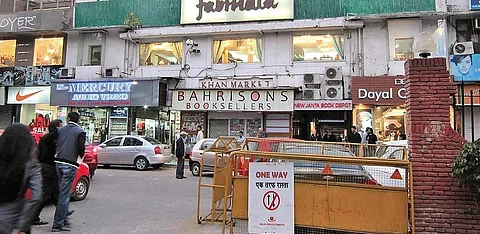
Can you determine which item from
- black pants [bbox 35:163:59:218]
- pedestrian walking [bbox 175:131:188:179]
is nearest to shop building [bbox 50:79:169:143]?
pedestrian walking [bbox 175:131:188:179]

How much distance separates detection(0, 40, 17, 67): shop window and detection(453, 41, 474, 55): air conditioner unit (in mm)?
22885

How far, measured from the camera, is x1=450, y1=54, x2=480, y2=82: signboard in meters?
15.7

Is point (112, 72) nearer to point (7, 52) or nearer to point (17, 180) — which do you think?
point (7, 52)

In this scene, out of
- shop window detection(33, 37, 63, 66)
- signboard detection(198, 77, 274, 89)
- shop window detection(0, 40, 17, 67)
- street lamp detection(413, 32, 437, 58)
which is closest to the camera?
street lamp detection(413, 32, 437, 58)

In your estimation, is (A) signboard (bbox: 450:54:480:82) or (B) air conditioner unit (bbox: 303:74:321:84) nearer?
(A) signboard (bbox: 450:54:480:82)

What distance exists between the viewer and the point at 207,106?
1800 cm

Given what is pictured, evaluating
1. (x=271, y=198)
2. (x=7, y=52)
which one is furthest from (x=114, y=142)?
(x=271, y=198)

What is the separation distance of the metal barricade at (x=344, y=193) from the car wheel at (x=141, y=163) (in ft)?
33.7

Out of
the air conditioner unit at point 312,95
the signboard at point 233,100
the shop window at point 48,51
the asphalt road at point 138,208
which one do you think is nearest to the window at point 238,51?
the signboard at point 233,100

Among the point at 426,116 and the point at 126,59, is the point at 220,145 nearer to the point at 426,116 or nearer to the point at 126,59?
the point at 426,116

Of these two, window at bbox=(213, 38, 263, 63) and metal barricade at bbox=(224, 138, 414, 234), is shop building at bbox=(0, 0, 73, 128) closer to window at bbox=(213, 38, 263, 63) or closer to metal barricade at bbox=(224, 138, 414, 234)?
window at bbox=(213, 38, 263, 63)

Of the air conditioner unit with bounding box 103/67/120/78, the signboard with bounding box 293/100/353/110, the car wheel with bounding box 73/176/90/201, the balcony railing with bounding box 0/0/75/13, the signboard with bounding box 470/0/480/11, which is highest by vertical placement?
the balcony railing with bounding box 0/0/75/13

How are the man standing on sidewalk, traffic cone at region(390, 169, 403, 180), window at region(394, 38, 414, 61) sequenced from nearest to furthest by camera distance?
traffic cone at region(390, 169, 403, 180) < the man standing on sidewalk < window at region(394, 38, 414, 61)

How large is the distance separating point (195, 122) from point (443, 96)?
47.4ft
